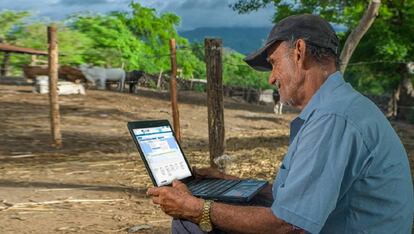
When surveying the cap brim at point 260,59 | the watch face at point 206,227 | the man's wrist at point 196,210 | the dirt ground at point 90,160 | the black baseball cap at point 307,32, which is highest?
the black baseball cap at point 307,32

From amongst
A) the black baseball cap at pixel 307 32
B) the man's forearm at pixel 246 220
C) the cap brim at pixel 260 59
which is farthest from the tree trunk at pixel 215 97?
the man's forearm at pixel 246 220

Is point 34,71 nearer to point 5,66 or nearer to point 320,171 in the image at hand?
point 5,66

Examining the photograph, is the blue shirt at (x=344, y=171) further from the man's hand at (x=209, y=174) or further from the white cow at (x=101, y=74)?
the white cow at (x=101, y=74)

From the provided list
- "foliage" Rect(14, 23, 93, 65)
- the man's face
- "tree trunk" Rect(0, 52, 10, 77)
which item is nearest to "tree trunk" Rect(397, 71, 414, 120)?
"foliage" Rect(14, 23, 93, 65)

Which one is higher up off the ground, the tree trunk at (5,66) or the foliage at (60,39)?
the foliage at (60,39)

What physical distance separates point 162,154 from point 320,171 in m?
1.37

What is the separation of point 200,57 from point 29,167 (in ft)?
234

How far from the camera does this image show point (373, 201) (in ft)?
7.43

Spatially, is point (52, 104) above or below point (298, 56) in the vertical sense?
below

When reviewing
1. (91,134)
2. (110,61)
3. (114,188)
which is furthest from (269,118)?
(114,188)

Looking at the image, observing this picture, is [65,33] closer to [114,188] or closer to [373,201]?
[114,188]

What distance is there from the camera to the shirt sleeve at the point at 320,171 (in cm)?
211

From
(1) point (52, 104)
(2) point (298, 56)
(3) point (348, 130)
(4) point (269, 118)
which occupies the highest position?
(2) point (298, 56)

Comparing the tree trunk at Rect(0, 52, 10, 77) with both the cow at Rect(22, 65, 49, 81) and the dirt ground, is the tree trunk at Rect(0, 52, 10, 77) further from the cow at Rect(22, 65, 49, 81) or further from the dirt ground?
the dirt ground
